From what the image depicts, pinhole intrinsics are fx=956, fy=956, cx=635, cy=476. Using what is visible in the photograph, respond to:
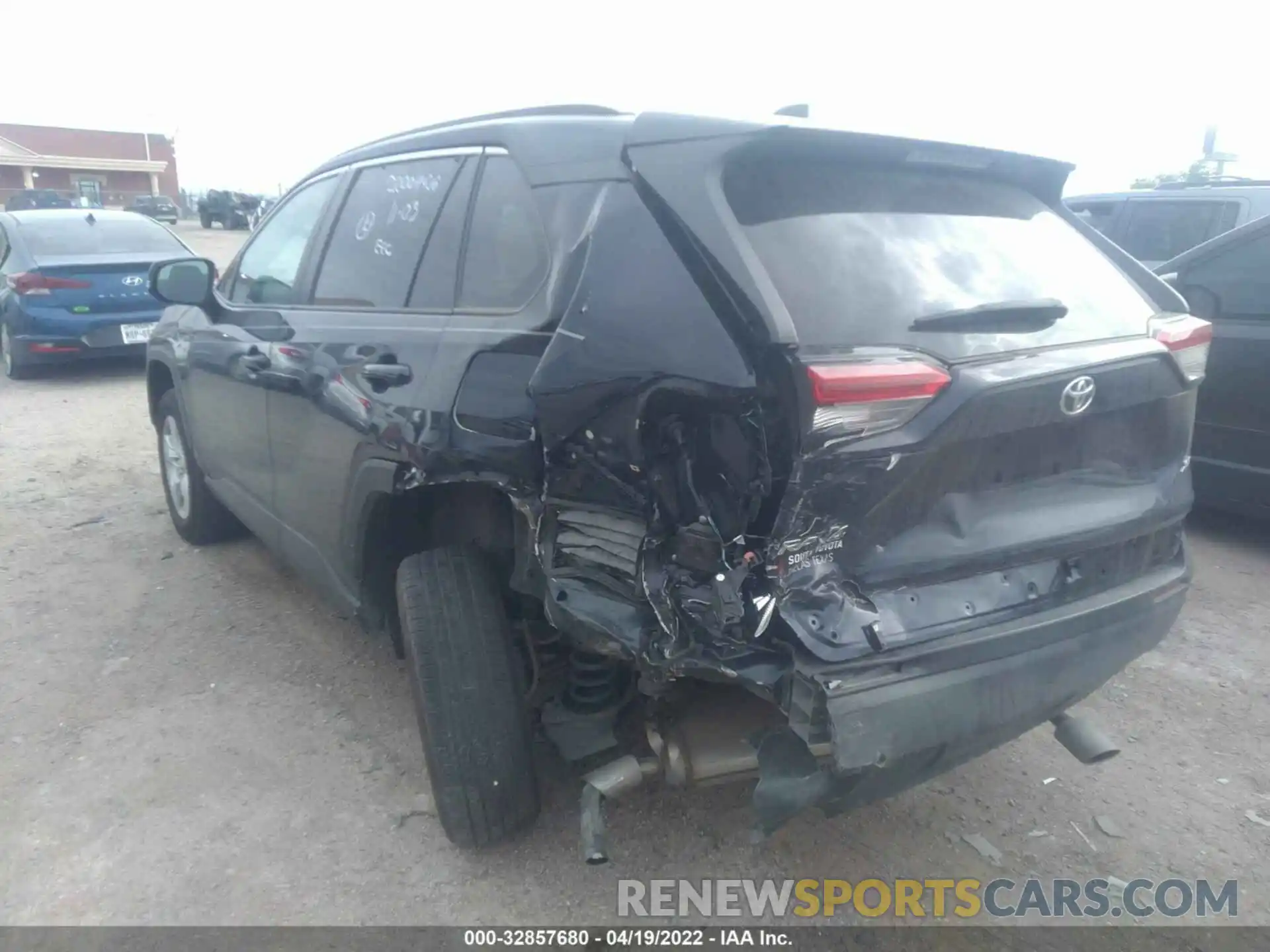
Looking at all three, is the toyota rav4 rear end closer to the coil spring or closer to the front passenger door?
the coil spring

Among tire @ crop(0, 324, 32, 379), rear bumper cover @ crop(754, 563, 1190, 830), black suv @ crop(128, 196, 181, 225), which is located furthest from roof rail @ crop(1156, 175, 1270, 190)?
black suv @ crop(128, 196, 181, 225)

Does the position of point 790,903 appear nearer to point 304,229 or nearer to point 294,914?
point 294,914

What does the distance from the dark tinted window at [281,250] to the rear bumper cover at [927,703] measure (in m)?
2.56

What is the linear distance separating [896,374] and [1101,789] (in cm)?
185

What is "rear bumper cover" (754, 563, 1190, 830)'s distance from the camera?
192 cm

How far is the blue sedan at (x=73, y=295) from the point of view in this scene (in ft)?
28.9

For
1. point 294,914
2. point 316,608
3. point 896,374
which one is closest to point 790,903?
point 294,914

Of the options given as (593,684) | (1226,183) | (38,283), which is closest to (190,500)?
(593,684)

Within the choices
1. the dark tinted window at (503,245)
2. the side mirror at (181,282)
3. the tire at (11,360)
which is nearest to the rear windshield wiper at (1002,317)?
the dark tinted window at (503,245)

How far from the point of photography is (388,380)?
2.74m

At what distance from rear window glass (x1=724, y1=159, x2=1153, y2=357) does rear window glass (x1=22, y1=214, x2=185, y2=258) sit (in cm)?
870

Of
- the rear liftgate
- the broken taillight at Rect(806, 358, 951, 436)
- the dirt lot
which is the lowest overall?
the dirt lot

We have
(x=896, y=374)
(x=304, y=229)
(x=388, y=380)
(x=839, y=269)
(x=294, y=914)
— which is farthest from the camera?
(x=304, y=229)

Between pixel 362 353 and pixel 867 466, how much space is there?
5.42 ft
